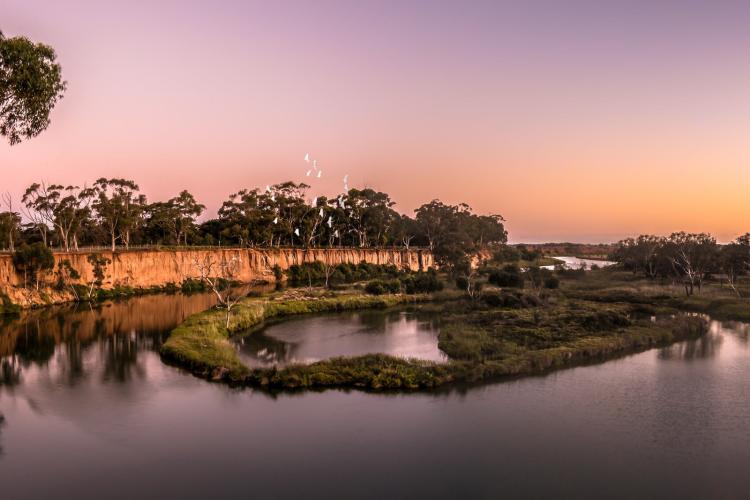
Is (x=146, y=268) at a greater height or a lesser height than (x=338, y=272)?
greater

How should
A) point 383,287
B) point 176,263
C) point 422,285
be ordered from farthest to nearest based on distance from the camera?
1. point 176,263
2. point 422,285
3. point 383,287

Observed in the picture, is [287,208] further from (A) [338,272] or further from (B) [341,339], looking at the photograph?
(B) [341,339]

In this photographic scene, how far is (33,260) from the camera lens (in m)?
62.0

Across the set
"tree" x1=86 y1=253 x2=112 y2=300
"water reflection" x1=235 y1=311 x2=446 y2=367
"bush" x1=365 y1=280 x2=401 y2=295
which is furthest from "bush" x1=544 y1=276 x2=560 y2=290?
"tree" x1=86 y1=253 x2=112 y2=300

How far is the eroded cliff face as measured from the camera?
6138cm

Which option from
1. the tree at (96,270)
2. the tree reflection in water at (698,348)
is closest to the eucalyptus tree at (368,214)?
the tree at (96,270)

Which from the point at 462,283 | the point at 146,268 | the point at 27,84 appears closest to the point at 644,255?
the point at 462,283

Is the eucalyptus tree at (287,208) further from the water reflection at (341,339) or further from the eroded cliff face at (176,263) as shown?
the water reflection at (341,339)

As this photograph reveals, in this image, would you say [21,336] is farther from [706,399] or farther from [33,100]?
[706,399]

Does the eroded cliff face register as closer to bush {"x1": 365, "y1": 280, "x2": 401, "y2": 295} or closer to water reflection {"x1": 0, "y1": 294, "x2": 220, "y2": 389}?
water reflection {"x1": 0, "y1": 294, "x2": 220, "y2": 389}

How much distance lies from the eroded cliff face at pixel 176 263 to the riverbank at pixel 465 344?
14994mm

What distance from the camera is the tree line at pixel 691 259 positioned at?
73500 millimetres

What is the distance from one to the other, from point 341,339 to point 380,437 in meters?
20.6

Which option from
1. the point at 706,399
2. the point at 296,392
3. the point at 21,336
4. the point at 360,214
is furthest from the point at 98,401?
the point at 360,214
